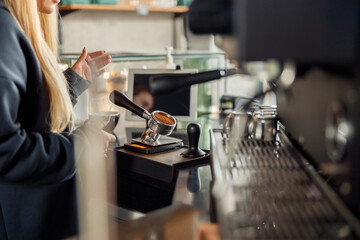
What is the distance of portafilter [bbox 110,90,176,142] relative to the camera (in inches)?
52.3

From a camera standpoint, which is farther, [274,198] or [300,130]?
[300,130]

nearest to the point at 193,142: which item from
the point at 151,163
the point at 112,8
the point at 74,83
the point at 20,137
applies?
the point at 151,163

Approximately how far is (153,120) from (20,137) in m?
0.49

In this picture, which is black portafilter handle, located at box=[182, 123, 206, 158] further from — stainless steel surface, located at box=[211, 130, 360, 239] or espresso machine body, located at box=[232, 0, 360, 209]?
espresso machine body, located at box=[232, 0, 360, 209]

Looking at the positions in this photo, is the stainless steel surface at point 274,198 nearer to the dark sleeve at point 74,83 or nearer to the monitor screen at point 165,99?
A: the dark sleeve at point 74,83

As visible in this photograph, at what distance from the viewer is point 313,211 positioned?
1.98 feet

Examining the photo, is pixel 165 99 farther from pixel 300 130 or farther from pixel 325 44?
pixel 325 44

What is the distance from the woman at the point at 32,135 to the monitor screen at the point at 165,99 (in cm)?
77

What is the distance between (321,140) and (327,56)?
0.80 feet

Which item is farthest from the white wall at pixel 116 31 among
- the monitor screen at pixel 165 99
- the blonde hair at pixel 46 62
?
the blonde hair at pixel 46 62

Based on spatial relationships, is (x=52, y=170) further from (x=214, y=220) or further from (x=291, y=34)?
(x=291, y=34)

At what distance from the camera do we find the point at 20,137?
0.93 meters

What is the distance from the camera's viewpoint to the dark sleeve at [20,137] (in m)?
0.90

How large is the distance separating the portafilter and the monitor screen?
19.7 inches
